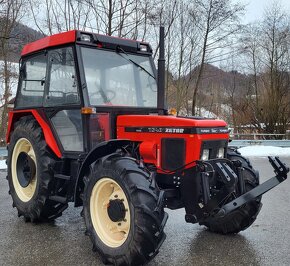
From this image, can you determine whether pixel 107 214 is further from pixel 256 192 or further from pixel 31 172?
pixel 31 172

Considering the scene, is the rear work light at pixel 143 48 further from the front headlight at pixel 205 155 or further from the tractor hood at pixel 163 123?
the front headlight at pixel 205 155

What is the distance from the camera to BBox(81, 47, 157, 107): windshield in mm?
4680

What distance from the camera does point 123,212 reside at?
3793mm

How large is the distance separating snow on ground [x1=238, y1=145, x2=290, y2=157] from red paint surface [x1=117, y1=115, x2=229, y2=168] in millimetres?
11658

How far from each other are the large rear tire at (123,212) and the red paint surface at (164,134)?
0.49m

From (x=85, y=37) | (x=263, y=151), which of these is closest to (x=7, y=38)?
(x=263, y=151)

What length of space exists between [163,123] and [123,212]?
103cm

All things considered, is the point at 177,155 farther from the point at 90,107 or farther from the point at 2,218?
the point at 2,218

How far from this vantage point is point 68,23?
15.4 metres

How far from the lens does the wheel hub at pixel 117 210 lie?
3.79 meters

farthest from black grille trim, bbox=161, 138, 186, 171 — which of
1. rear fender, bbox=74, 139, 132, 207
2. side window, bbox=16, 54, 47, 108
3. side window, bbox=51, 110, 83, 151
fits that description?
side window, bbox=16, 54, 47, 108

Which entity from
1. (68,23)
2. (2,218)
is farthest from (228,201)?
(68,23)

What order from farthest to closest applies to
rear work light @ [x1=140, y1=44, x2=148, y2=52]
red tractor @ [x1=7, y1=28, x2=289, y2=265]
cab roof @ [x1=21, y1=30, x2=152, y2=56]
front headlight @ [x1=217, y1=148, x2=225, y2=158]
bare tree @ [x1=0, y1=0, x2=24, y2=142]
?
bare tree @ [x1=0, y1=0, x2=24, y2=142] < rear work light @ [x1=140, y1=44, x2=148, y2=52] < cab roof @ [x1=21, y1=30, x2=152, y2=56] < front headlight @ [x1=217, y1=148, x2=225, y2=158] < red tractor @ [x1=7, y1=28, x2=289, y2=265]

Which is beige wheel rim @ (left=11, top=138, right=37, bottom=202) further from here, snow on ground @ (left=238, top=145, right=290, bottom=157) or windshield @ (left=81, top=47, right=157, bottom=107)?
snow on ground @ (left=238, top=145, right=290, bottom=157)
